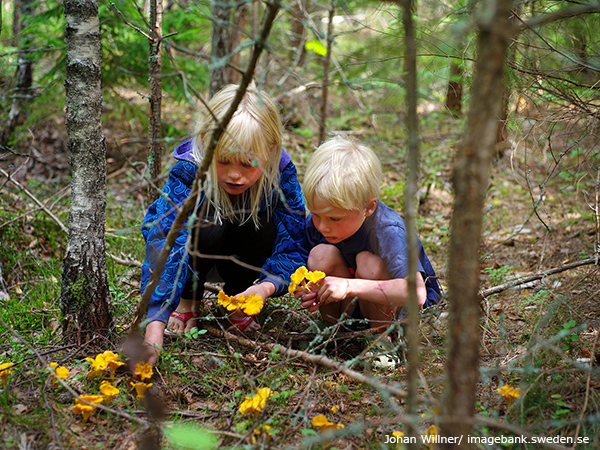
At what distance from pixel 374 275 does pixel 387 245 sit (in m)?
0.19

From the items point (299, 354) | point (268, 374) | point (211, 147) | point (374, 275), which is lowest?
point (268, 374)

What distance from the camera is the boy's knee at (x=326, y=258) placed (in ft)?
8.91

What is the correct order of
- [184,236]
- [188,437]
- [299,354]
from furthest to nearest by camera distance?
1. [184,236]
2. [299,354]
3. [188,437]

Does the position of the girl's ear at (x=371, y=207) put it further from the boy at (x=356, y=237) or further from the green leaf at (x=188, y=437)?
the green leaf at (x=188, y=437)

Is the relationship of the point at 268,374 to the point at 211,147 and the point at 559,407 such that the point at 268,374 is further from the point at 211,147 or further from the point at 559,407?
the point at 559,407

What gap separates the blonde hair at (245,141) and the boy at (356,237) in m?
0.25

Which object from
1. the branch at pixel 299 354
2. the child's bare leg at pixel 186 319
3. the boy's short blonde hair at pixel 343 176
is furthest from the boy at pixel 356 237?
the child's bare leg at pixel 186 319

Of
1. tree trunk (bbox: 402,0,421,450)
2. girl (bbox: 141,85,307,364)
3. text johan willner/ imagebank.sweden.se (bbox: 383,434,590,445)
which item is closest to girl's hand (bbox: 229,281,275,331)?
girl (bbox: 141,85,307,364)

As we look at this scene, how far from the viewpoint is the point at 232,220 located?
111 inches

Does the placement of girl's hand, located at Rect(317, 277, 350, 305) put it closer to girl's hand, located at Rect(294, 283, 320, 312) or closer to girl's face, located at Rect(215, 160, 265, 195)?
girl's hand, located at Rect(294, 283, 320, 312)

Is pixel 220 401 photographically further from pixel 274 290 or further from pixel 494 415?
pixel 494 415

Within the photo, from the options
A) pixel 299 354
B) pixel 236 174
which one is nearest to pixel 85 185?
pixel 236 174

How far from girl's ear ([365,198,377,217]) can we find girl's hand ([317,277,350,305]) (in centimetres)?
41

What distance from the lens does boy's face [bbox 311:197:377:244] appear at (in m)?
2.46
